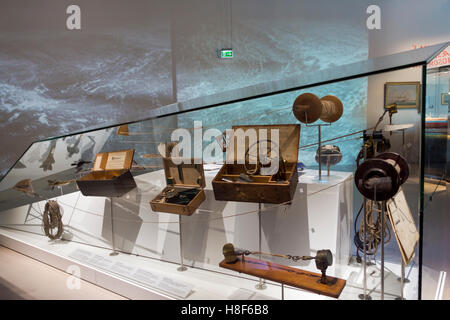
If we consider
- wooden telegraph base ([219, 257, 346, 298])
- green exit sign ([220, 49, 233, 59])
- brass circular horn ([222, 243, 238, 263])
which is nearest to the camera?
wooden telegraph base ([219, 257, 346, 298])

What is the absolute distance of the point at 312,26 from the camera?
690cm

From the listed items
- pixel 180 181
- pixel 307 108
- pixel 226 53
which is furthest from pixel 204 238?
pixel 226 53

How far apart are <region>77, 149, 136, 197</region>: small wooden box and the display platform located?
0.26 feet

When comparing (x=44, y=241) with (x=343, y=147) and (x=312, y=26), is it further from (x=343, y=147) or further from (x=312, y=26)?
(x=312, y=26)

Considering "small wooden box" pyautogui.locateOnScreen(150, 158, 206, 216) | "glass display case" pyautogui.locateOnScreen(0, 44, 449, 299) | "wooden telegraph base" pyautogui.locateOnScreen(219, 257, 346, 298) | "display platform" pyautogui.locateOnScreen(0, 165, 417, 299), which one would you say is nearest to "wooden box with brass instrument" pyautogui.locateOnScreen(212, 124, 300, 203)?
"glass display case" pyautogui.locateOnScreen(0, 44, 449, 299)

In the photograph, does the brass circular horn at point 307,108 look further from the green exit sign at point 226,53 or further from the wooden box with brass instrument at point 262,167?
the green exit sign at point 226,53

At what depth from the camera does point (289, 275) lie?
1766mm

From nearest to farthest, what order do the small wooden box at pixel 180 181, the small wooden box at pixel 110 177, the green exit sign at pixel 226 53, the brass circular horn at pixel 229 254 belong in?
the brass circular horn at pixel 229 254 < the small wooden box at pixel 180 181 < the small wooden box at pixel 110 177 < the green exit sign at pixel 226 53

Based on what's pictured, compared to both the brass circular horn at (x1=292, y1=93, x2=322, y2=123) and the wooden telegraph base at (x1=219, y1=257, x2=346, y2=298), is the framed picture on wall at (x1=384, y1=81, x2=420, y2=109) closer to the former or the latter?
the brass circular horn at (x1=292, y1=93, x2=322, y2=123)

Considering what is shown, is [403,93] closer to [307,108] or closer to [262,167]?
[307,108]

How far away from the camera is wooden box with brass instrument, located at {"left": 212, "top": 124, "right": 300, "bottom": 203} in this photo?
173cm

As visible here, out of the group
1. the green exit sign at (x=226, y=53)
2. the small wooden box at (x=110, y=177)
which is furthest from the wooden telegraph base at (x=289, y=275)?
the green exit sign at (x=226, y=53)

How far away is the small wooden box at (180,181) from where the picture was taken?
2076mm

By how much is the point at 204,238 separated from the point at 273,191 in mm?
697
